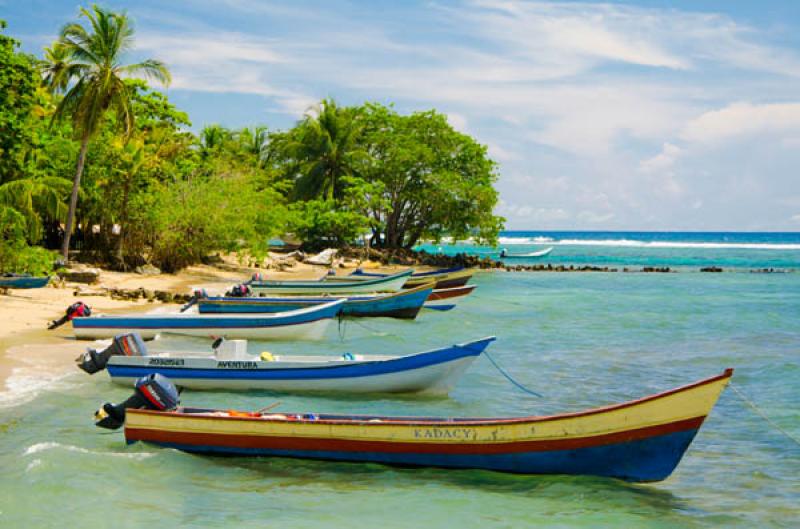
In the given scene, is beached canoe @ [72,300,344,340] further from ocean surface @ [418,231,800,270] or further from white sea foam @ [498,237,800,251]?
white sea foam @ [498,237,800,251]

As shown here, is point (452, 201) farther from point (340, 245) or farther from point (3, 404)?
point (3, 404)

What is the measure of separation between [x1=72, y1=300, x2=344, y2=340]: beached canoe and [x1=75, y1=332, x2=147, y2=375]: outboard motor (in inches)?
148

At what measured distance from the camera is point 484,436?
8.67 meters

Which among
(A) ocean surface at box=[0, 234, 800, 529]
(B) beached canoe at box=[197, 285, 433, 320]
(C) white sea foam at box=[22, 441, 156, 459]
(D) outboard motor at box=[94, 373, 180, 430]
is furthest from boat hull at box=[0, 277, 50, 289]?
(D) outboard motor at box=[94, 373, 180, 430]

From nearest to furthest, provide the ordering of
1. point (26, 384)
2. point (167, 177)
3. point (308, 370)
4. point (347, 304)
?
1. point (308, 370)
2. point (26, 384)
3. point (347, 304)
4. point (167, 177)

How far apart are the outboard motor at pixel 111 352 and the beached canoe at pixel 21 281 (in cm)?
1033

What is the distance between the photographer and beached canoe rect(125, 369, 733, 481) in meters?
8.27

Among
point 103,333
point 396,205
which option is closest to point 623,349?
point 103,333

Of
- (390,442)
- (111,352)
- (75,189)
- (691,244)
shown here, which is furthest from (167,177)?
(691,244)

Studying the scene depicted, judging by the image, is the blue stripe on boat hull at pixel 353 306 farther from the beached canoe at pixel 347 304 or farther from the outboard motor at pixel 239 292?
the outboard motor at pixel 239 292

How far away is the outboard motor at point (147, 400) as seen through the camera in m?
9.88

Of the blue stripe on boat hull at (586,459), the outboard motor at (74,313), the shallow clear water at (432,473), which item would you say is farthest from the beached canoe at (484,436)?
the outboard motor at (74,313)

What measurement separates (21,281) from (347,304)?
903cm

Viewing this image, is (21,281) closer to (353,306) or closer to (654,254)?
(353,306)
